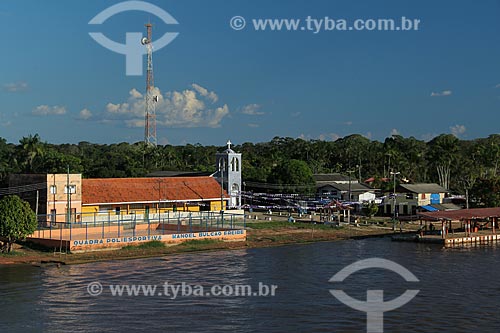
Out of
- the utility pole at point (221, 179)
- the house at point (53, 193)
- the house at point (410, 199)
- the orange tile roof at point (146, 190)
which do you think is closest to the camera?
the house at point (53, 193)

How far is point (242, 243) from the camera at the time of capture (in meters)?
57.6

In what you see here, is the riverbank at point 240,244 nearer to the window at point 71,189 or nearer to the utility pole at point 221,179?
the utility pole at point 221,179

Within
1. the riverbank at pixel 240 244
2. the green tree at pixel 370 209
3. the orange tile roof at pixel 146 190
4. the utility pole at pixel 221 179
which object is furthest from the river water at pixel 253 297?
the green tree at pixel 370 209

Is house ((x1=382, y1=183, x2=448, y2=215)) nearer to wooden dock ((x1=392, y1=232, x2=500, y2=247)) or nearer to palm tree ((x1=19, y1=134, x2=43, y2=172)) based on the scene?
wooden dock ((x1=392, y1=232, x2=500, y2=247))

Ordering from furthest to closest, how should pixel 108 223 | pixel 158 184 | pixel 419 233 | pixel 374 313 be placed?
pixel 158 184, pixel 419 233, pixel 108 223, pixel 374 313

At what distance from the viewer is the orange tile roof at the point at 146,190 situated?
6600 centimetres

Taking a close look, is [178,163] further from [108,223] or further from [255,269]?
[255,269]

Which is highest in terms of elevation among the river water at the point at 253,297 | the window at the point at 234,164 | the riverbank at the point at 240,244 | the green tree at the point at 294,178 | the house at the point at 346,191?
the window at the point at 234,164

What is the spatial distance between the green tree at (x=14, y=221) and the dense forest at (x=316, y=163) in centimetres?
2973

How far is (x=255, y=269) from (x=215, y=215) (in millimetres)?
22874

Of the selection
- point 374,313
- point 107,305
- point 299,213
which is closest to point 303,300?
point 374,313

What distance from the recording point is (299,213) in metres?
79.6

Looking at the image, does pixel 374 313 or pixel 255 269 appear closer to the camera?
pixel 374 313

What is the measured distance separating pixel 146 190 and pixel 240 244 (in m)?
16.6
